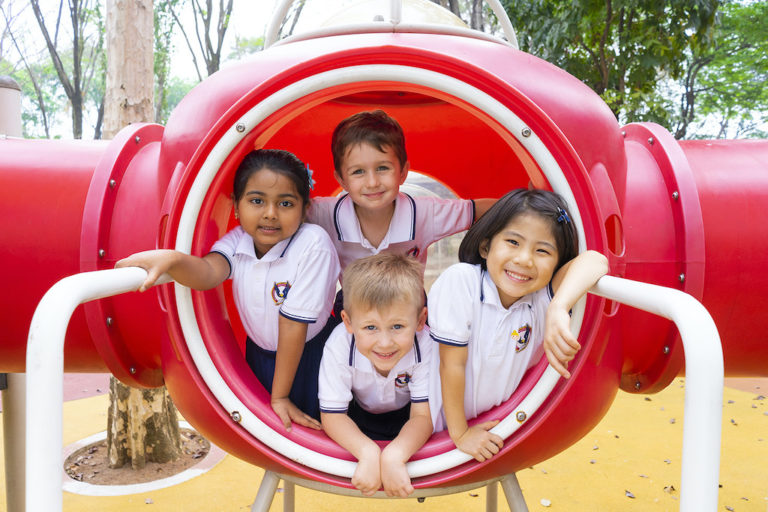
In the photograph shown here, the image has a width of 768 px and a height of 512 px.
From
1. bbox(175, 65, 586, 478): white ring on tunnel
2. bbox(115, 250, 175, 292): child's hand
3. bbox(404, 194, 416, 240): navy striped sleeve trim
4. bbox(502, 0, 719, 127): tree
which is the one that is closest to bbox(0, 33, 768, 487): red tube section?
bbox(175, 65, 586, 478): white ring on tunnel

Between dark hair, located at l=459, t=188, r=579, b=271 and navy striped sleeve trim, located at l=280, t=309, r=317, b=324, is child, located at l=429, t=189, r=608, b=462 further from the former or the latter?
navy striped sleeve trim, located at l=280, t=309, r=317, b=324

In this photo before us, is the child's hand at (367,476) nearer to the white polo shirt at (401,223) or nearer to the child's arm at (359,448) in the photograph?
the child's arm at (359,448)

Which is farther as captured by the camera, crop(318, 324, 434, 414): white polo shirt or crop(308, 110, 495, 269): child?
crop(308, 110, 495, 269): child

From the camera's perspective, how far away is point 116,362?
1604 mm

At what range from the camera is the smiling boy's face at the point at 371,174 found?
1838 mm

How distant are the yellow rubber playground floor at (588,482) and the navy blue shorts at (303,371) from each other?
1.41 m

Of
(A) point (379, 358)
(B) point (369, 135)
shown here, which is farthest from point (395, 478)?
(B) point (369, 135)

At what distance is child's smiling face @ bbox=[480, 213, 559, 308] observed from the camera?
1.38 m

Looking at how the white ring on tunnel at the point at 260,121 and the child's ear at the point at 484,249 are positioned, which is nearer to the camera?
the white ring on tunnel at the point at 260,121

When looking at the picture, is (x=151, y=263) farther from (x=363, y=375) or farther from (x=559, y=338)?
(x=559, y=338)

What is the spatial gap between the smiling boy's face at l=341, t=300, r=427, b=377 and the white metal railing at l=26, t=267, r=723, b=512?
2.30 feet

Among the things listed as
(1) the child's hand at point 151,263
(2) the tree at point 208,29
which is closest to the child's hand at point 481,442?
(1) the child's hand at point 151,263

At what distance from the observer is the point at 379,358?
1513mm

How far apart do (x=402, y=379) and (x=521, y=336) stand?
1.16 ft
